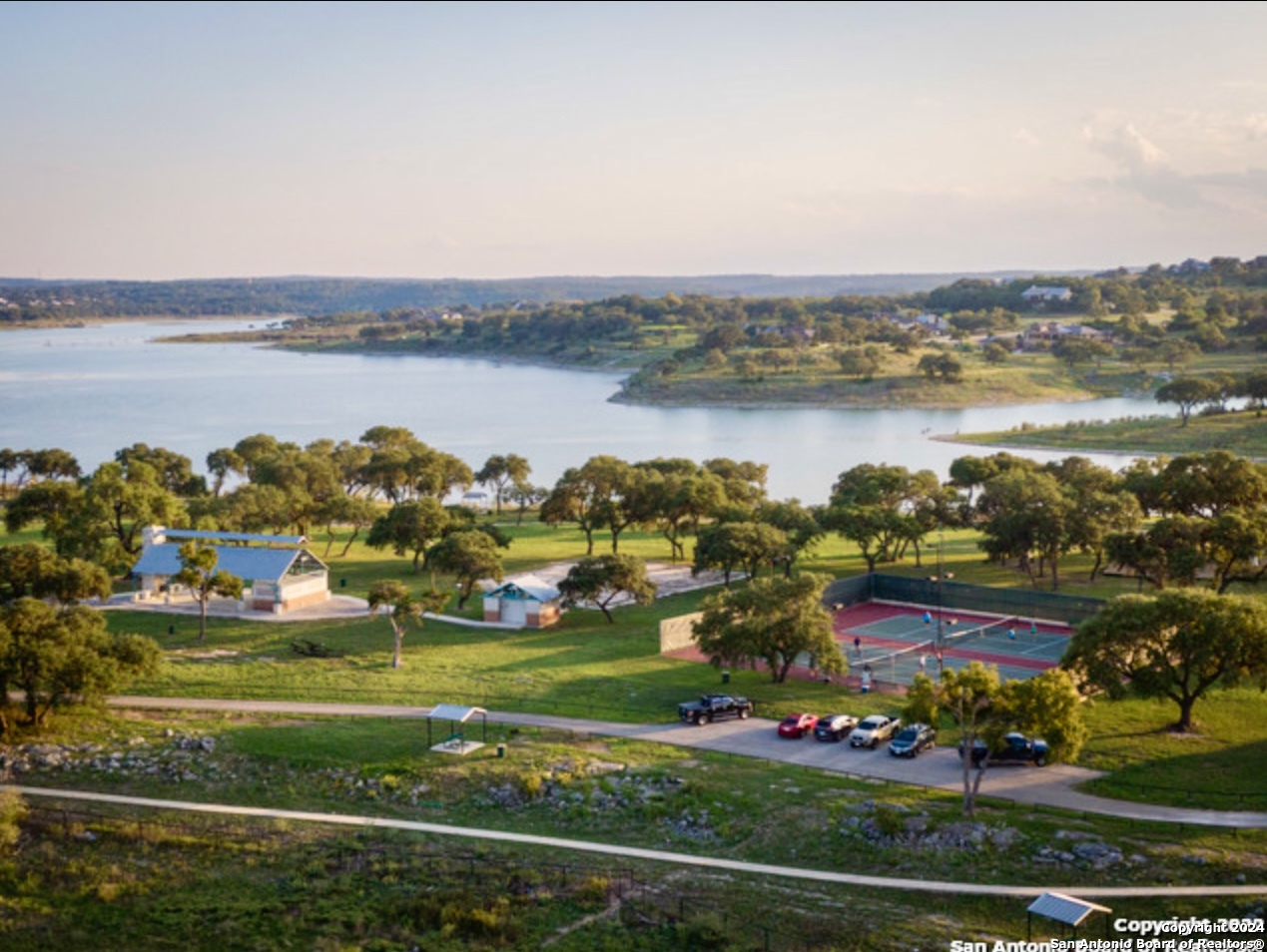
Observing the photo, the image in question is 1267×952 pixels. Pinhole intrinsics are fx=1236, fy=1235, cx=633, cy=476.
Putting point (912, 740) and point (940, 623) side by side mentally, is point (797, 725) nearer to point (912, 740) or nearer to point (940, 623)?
point (912, 740)

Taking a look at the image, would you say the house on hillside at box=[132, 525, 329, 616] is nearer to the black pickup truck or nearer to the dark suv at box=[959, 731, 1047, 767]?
the black pickup truck

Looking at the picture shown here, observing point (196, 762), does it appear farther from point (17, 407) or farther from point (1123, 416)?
point (17, 407)

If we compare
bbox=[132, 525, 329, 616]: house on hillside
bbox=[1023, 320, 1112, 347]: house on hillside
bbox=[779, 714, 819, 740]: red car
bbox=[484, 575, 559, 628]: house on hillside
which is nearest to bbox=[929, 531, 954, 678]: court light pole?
bbox=[779, 714, 819, 740]: red car

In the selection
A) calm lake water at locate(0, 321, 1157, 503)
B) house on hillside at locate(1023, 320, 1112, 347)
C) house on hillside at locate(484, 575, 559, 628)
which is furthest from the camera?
house on hillside at locate(1023, 320, 1112, 347)

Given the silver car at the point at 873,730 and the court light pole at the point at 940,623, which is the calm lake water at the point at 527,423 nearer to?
the court light pole at the point at 940,623

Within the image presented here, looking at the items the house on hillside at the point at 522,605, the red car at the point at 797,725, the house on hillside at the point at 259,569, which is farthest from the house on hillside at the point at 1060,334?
the red car at the point at 797,725
